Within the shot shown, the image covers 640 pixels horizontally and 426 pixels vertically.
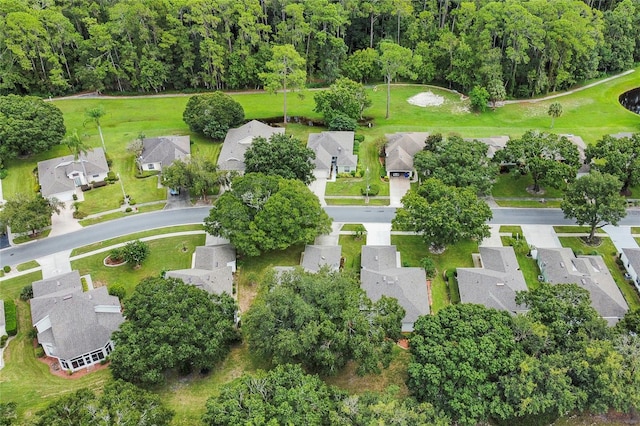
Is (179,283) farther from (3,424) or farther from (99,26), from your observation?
(99,26)

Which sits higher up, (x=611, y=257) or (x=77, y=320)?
(x=77, y=320)

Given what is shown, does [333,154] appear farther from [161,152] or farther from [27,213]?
[27,213]

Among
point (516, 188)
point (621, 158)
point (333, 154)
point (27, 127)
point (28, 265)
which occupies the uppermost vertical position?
point (27, 127)

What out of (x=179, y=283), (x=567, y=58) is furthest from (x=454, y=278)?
(x=567, y=58)

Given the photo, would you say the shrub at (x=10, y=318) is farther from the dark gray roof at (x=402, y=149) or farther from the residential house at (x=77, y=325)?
the dark gray roof at (x=402, y=149)

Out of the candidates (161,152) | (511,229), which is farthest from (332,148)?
(511,229)

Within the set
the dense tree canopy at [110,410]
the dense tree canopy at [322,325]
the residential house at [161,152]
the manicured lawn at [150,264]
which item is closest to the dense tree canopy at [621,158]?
the dense tree canopy at [322,325]

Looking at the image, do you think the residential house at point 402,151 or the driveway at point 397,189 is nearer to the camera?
the driveway at point 397,189
